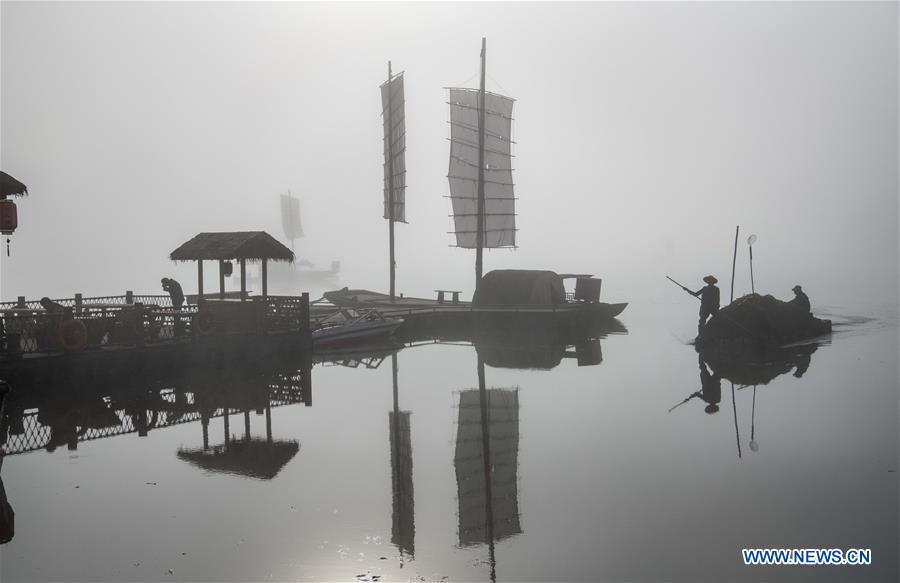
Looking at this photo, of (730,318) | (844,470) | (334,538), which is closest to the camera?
(334,538)

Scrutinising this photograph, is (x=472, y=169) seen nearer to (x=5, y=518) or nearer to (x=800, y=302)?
(x=800, y=302)

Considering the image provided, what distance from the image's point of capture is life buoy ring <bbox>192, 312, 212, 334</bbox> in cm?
2300

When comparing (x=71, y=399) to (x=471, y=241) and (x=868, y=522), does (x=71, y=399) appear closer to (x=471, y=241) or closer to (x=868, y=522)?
(x=868, y=522)

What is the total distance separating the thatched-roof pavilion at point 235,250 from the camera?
26097 mm

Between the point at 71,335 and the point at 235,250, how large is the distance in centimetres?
716

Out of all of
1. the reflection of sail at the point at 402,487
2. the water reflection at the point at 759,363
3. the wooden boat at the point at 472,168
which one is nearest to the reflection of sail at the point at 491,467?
the reflection of sail at the point at 402,487

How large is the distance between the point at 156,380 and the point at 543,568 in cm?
1543

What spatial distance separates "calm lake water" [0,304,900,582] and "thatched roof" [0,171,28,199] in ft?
19.5

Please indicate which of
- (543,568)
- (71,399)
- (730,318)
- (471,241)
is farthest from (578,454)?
(471,241)

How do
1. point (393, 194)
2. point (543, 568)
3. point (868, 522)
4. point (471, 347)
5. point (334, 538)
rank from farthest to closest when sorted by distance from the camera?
point (393, 194), point (471, 347), point (868, 522), point (334, 538), point (543, 568)

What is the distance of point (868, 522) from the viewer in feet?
32.5

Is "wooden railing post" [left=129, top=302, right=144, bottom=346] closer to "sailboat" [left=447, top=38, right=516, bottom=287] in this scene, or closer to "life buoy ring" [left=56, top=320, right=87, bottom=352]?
"life buoy ring" [left=56, top=320, right=87, bottom=352]

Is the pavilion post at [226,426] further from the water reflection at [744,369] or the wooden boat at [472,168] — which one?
the wooden boat at [472,168]

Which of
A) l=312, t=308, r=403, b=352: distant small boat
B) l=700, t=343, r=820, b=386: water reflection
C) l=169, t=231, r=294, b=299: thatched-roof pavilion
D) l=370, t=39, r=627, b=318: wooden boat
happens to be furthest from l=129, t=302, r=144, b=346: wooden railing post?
l=370, t=39, r=627, b=318: wooden boat
